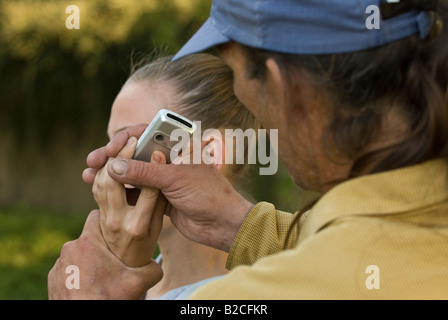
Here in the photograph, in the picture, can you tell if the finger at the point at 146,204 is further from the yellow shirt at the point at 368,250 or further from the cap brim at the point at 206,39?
the yellow shirt at the point at 368,250

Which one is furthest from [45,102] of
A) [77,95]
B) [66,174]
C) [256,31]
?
[256,31]

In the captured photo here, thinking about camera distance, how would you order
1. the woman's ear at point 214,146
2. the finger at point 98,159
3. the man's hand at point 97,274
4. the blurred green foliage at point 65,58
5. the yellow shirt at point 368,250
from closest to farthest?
the yellow shirt at point 368,250
the man's hand at point 97,274
the finger at point 98,159
the woman's ear at point 214,146
the blurred green foliage at point 65,58

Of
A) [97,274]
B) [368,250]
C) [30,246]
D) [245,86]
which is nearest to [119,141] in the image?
[97,274]

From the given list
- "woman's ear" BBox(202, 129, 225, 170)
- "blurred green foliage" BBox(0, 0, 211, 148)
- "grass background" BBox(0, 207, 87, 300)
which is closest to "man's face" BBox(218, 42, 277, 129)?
"woman's ear" BBox(202, 129, 225, 170)

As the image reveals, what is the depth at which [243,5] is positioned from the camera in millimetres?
1301

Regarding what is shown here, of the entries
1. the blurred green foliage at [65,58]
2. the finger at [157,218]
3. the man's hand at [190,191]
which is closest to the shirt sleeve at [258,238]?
the man's hand at [190,191]

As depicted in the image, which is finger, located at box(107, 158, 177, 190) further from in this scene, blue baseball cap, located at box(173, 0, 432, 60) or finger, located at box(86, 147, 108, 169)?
blue baseball cap, located at box(173, 0, 432, 60)

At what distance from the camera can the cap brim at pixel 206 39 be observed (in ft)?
4.58

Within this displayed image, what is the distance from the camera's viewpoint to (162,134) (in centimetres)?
168

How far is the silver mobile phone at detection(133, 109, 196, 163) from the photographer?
1674mm

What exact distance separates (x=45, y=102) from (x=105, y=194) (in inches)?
260

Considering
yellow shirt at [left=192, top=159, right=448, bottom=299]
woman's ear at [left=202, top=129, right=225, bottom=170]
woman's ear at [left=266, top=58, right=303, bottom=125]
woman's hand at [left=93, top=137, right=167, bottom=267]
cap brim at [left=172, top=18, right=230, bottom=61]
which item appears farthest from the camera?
woman's ear at [left=202, top=129, right=225, bottom=170]

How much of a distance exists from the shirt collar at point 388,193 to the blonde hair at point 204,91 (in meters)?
1.18

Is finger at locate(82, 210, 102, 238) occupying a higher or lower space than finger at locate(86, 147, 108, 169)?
lower
